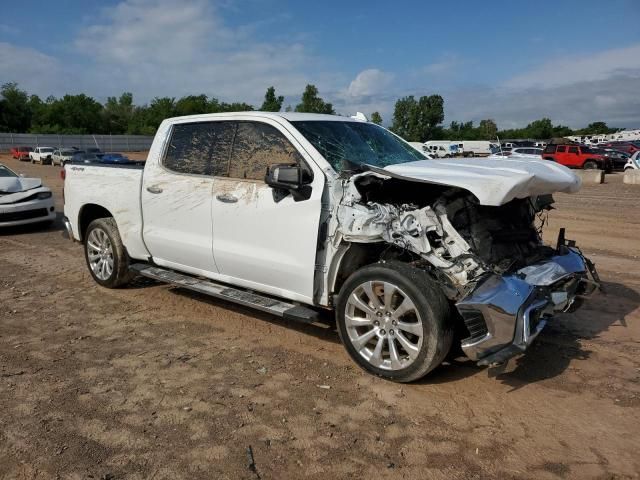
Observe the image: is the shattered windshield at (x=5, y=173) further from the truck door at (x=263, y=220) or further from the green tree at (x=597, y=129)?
the green tree at (x=597, y=129)

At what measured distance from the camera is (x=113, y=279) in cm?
625

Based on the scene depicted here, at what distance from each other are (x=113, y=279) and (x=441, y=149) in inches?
2037

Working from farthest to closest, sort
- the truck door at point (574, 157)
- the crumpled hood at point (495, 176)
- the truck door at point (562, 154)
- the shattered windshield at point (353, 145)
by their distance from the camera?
the truck door at point (562, 154)
the truck door at point (574, 157)
the shattered windshield at point (353, 145)
the crumpled hood at point (495, 176)

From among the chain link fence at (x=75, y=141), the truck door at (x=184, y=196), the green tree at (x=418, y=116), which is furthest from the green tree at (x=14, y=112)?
the truck door at (x=184, y=196)

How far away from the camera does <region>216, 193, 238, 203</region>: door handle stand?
4.73 meters

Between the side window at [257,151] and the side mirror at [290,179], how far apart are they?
28 centimetres

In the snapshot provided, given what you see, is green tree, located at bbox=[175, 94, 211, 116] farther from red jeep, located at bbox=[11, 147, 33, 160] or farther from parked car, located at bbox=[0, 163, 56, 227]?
parked car, located at bbox=[0, 163, 56, 227]

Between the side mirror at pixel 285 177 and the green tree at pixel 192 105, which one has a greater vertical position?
the green tree at pixel 192 105

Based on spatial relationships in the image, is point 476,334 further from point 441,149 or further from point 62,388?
point 441,149

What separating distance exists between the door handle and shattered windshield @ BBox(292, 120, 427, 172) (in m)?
0.82

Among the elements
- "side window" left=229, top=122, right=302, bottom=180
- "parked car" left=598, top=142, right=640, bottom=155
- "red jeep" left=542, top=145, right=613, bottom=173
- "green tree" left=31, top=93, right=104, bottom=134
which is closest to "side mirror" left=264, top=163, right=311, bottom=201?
"side window" left=229, top=122, right=302, bottom=180

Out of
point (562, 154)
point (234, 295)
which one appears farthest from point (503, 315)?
point (562, 154)

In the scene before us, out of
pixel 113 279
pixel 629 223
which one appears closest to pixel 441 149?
pixel 629 223

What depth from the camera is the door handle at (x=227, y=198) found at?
15.5 ft
